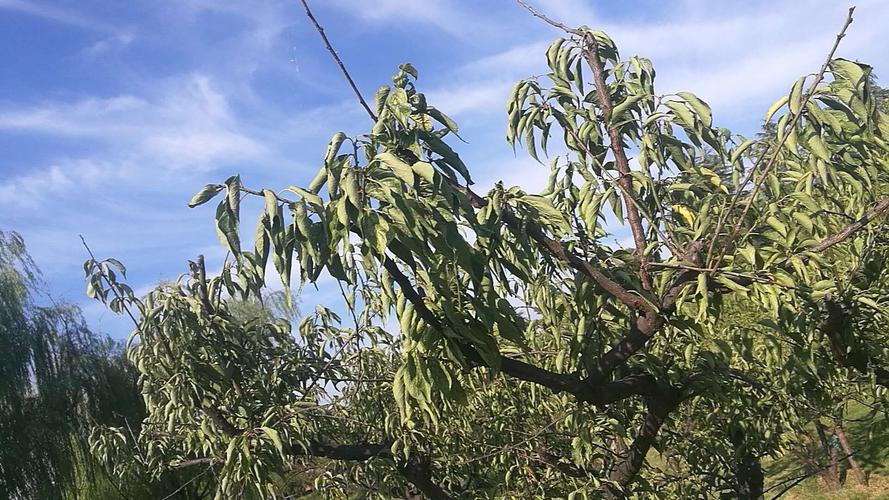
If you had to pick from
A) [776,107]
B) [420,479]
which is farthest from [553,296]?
[420,479]

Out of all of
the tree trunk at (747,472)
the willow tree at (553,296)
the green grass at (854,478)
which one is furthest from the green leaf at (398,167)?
the green grass at (854,478)

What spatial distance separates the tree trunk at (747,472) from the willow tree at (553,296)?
1cm

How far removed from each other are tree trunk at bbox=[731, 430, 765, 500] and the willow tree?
1 centimetres

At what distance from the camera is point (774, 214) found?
213cm

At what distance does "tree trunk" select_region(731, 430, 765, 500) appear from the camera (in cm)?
400

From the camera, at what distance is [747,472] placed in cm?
408

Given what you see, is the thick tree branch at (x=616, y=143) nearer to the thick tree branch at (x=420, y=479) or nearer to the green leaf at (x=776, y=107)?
the green leaf at (x=776, y=107)

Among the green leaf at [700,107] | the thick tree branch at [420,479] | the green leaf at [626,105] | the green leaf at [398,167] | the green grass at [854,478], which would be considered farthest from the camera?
the green grass at [854,478]

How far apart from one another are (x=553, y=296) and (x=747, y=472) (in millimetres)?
2529

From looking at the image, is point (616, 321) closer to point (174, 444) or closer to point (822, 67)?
point (822, 67)

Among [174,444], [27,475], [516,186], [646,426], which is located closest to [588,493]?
[646,426]

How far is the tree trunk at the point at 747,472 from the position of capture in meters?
4.00

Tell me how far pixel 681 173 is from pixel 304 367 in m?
2.49

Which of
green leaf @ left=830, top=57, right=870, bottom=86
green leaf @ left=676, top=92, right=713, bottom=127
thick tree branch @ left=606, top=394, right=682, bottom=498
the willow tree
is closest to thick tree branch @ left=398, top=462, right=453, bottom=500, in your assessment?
the willow tree
